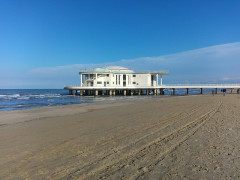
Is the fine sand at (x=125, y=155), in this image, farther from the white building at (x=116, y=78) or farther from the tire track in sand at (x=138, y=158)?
the white building at (x=116, y=78)

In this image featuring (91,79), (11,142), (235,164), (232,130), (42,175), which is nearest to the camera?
(42,175)

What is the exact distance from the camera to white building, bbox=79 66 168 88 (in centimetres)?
4994

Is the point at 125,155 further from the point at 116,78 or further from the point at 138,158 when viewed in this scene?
the point at 116,78

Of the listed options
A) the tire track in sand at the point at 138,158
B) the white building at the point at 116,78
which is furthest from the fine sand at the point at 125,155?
the white building at the point at 116,78

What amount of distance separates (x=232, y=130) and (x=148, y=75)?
44844mm

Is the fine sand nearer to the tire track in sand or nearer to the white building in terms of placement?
the tire track in sand

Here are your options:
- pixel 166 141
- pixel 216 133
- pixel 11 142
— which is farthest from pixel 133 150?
pixel 11 142

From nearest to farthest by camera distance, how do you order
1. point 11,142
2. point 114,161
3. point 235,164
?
point 235,164 < point 114,161 < point 11,142

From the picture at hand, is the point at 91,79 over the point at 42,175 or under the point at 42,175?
over

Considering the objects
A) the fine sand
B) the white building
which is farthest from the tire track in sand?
the white building

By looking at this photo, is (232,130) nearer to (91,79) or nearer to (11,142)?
(11,142)

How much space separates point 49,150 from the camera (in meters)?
5.49

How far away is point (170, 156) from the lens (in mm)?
4711

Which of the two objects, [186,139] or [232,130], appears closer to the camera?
[186,139]
